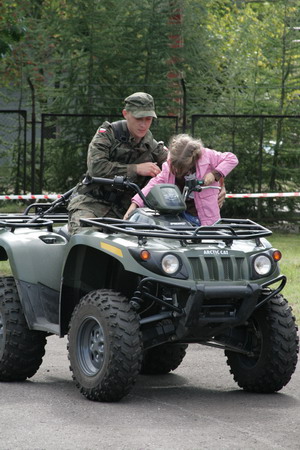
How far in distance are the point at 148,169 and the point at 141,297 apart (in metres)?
1.33

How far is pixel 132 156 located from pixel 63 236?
0.80m

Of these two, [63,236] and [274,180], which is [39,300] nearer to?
[63,236]

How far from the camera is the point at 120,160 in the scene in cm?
776

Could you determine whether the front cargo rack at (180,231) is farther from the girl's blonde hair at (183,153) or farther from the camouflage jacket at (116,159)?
the camouflage jacket at (116,159)

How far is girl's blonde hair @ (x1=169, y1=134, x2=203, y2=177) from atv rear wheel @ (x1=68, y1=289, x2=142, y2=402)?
1020mm

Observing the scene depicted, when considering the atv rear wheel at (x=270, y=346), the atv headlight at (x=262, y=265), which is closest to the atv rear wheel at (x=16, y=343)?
the atv rear wheel at (x=270, y=346)

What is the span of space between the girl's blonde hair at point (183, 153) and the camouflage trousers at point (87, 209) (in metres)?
0.69

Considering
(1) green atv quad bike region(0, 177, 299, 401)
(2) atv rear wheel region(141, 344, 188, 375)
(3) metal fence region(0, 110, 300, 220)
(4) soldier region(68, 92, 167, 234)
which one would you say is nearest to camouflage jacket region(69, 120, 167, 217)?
(4) soldier region(68, 92, 167, 234)

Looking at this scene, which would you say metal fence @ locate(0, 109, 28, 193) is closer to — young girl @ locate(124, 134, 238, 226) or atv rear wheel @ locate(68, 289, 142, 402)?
young girl @ locate(124, 134, 238, 226)

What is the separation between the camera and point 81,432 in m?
5.73

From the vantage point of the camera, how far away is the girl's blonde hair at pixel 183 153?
6.96 meters

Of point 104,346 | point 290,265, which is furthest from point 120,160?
point 290,265

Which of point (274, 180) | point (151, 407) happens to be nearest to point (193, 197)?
point (151, 407)

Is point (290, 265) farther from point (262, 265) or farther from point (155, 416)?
point (155, 416)
